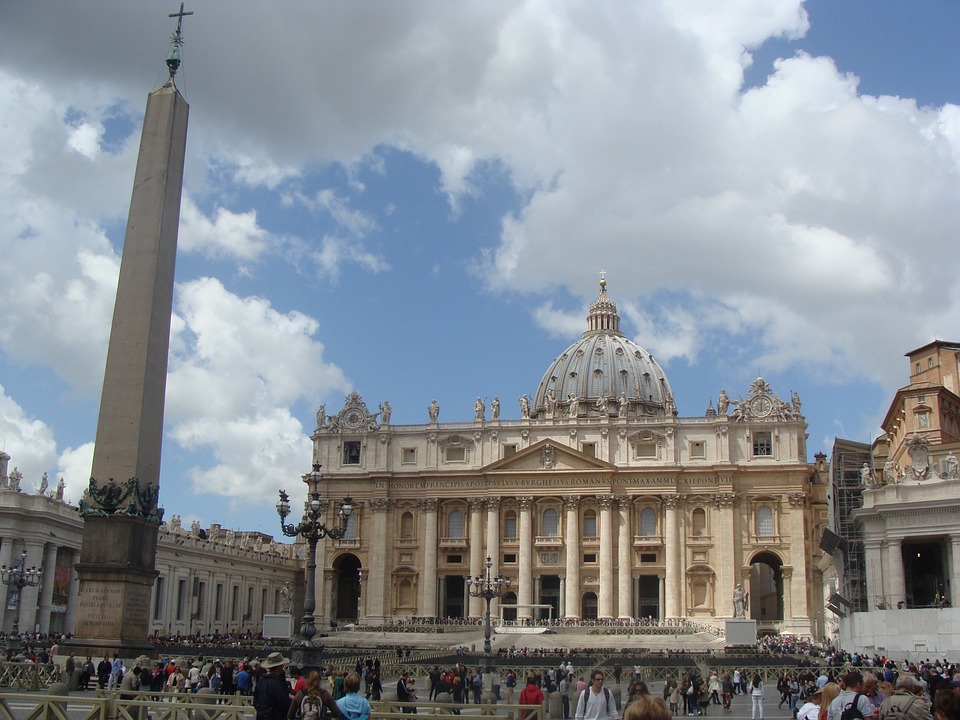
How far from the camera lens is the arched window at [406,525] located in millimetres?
79375

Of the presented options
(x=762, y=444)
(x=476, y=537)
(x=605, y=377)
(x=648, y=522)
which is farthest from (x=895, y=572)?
(x=605, y=377)

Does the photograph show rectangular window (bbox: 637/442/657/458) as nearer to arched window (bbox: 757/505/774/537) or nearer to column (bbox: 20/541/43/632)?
arched window (bbox: 757/505/774/537)

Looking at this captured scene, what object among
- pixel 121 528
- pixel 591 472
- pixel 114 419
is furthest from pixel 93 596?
pixel 591 472

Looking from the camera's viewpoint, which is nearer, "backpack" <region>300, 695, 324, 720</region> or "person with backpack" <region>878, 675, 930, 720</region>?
"person with backpack" <region>878, 675, 930, 720</region>

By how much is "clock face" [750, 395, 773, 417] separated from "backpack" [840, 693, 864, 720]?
223 ft

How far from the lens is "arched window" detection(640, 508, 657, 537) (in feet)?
247

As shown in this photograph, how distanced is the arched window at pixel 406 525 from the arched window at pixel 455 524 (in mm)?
2889

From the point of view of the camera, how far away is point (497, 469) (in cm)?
7681

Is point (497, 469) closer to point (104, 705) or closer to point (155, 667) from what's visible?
point (155, 667)

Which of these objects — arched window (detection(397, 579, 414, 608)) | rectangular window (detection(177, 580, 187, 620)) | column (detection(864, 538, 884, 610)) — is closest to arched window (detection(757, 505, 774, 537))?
arched window (detection(397, 579, 414, 608))

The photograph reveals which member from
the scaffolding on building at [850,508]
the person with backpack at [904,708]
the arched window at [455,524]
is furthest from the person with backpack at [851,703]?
the arched window at [455,524]

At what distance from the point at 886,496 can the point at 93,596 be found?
1374 inches

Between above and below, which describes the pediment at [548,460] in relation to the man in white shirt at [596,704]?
above

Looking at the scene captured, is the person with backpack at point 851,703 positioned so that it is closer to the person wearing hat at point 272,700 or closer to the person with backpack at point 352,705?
the person with backpack at point 352,705
